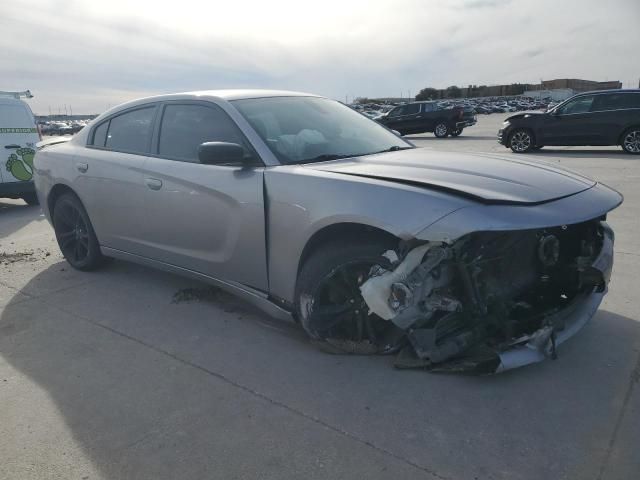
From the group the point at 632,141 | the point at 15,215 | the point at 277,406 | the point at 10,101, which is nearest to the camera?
the point at 277,406

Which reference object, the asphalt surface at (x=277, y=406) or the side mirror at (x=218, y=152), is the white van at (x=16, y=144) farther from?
the side mirror at (x=218, y=152)

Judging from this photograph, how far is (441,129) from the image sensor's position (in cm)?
2248

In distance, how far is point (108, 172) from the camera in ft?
14.1

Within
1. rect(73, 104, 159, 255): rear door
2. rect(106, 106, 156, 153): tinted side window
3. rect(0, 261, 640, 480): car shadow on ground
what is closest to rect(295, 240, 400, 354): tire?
rect(0, 261, 640, 480): car shadow on ground

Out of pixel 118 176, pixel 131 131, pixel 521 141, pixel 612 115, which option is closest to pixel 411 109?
pixel 521 141

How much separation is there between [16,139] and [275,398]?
26.8 ft

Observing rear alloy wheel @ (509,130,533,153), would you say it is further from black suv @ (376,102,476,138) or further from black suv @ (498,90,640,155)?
black suv @ (376,102,476,138)

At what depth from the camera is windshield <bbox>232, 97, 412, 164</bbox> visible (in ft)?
11.2

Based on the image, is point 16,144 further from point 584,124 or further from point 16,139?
point 584,124

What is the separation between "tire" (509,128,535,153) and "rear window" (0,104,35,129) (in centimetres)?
1153

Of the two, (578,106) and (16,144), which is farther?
(578,106)

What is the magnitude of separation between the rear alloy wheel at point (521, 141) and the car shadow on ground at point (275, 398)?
457 inches

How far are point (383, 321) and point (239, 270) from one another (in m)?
Result: 1.03

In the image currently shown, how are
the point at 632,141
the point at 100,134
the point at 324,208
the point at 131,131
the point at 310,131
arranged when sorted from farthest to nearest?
the point at 632,141, the point at 100,134, the point at 131,131, the point at 310,131, the point at 324,208
